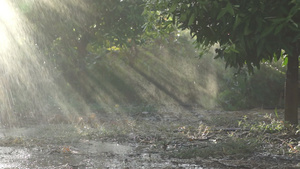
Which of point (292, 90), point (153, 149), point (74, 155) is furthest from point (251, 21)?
point (74, 155)

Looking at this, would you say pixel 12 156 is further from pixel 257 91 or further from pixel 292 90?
pixel 257 91

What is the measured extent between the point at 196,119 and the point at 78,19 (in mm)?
5573

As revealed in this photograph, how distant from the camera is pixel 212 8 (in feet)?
14.5

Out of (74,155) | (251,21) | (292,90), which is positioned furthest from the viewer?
(292,90)

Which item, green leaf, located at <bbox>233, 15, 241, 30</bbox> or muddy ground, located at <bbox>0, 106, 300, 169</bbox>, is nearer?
green leaf, located at <bbox>233, 15, 241, 30</bbox>

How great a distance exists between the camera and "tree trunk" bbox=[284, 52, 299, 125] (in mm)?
5851

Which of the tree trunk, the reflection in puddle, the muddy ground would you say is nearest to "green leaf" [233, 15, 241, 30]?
the muddy ground

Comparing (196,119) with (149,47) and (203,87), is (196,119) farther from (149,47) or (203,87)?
(149,47)

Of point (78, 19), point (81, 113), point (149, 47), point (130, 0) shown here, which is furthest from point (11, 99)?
point (149, 47)

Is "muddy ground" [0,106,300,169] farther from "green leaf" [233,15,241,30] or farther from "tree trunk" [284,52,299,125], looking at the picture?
"green leaf" [233,15,241,30]

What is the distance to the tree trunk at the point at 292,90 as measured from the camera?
230 inches

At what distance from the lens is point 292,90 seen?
593 cm

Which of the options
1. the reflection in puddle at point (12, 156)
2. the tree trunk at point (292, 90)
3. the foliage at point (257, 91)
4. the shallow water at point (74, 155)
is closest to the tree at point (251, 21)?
the tree trunk at point (292, 90)

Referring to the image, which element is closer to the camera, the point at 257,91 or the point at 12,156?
the point at 12,156
